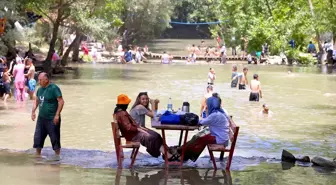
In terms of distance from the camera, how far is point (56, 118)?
12.1m

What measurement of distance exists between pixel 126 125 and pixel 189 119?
3.63 ft

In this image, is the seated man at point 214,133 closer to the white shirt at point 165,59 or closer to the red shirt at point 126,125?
the red shirt at point 126,125

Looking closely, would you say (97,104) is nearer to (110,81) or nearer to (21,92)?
(21,92)

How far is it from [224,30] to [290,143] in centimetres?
5322

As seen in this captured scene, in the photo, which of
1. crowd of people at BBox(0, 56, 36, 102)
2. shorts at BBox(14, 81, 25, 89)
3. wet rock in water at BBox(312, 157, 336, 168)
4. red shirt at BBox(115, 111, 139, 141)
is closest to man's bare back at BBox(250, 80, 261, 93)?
crowd of people at BBox(0, 56, 36, 102)

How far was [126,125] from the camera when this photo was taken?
11.5 meters

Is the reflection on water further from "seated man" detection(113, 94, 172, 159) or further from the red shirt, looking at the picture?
the red shirt

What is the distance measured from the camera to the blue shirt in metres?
11.6

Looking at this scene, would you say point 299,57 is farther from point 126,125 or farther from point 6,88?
point 126,125

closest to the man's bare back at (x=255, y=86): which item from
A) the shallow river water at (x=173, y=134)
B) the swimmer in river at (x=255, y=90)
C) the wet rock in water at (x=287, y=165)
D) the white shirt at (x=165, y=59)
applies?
the swimmer in river at (x=255, y=90)

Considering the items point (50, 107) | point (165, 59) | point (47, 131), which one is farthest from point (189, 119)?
point (165, 59)

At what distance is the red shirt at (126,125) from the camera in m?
11.5

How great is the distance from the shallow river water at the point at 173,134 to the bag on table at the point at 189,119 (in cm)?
84

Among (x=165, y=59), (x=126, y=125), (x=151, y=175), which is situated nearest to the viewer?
(x=151, y=175)
